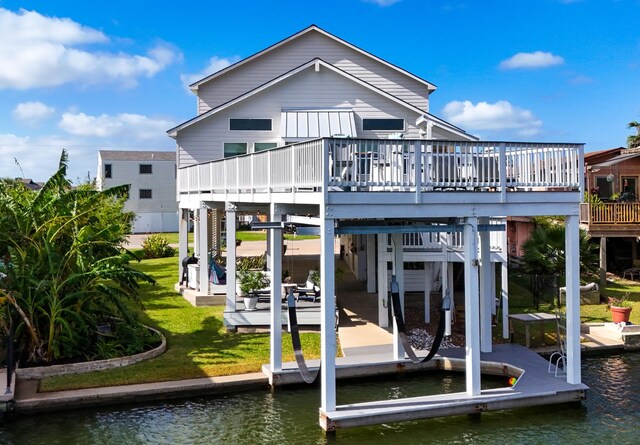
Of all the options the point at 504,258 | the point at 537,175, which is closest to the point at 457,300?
the point at 504,258

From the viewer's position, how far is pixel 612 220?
2306 cm

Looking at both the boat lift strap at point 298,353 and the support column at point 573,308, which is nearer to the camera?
the support column at point 573,308

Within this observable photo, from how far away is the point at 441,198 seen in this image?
1068 centimetres

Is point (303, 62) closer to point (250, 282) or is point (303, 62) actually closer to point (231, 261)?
point (231, 261)

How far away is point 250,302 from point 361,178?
269 inches

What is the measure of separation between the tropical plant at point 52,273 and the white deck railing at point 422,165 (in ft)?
14.4

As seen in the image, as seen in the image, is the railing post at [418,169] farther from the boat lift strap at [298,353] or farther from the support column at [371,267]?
the support column at [371,267]

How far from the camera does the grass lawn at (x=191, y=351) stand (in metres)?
12.2

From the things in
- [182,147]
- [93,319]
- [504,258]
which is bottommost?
[93,319]

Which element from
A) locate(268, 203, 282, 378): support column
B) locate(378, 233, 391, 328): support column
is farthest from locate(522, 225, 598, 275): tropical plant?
locate(268, 203, 282, 378): support column

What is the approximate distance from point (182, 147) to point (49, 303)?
10.8 metres

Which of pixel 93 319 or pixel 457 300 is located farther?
pixel 457 300

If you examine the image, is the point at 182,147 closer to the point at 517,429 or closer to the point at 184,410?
the point at 184,410

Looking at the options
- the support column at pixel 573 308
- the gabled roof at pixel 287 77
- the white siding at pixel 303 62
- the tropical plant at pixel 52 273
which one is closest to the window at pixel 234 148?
the gabled roof at pixel 287 77
